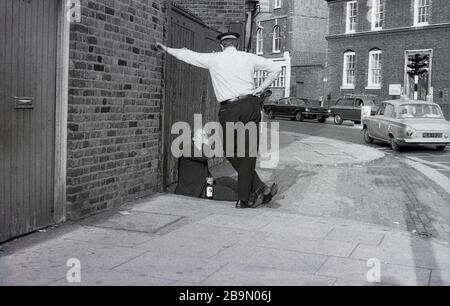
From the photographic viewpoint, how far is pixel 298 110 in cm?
3391

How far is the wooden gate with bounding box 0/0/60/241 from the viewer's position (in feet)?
16.1

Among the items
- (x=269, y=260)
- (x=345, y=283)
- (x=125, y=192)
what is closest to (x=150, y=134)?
(x=125, y=192)

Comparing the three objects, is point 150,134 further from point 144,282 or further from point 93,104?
point 144,282

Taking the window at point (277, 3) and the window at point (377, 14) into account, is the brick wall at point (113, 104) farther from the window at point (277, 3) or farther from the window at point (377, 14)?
the window at point (277, 3)

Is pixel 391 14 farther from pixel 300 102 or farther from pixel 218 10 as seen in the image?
pixel 218 10

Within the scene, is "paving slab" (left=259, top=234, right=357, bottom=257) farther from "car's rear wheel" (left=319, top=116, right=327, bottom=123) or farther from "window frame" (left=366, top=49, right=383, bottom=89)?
"window frame" (left=366, top=49, right=383, bottom=89)

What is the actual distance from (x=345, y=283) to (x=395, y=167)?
972 centimetres

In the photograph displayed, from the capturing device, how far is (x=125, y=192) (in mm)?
7004

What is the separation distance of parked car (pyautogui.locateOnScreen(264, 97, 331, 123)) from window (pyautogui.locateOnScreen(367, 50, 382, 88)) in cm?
553

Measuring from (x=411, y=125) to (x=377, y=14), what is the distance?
22.9 m

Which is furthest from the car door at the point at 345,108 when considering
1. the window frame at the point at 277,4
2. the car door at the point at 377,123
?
the window frame at the point at 277,4

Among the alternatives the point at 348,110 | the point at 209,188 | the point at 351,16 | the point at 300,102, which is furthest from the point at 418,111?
the point at 351,16

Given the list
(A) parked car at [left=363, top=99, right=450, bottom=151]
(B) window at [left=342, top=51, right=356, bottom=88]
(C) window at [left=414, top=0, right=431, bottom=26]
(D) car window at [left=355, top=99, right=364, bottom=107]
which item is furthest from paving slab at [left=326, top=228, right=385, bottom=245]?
(B) window at [left=342, top=51, right=356, bottom=88]

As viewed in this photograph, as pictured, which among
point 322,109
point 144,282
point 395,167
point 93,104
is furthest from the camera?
point 322,109
